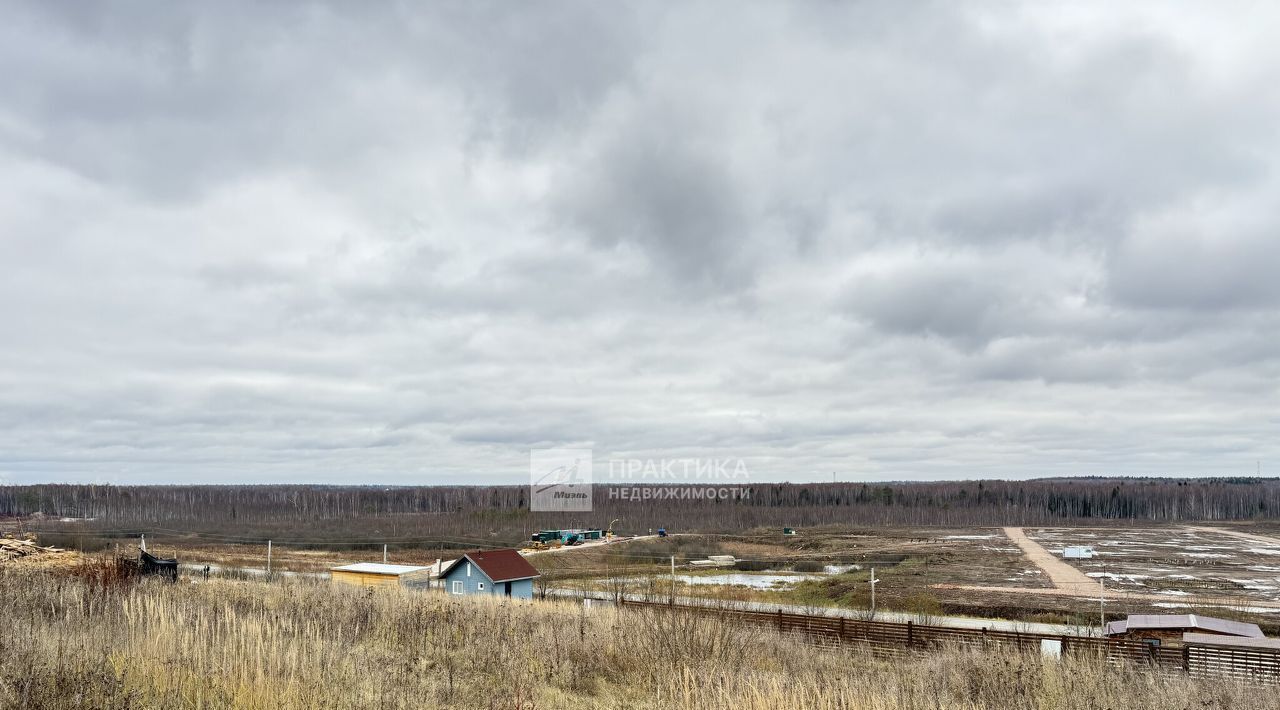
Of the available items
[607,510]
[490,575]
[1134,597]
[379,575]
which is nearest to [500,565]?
[490,575]

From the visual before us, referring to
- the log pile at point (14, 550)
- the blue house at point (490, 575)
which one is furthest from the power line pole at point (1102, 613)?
the log pile at point (14, 550)

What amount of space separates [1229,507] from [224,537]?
173 meters

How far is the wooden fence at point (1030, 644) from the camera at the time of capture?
17.8 metres

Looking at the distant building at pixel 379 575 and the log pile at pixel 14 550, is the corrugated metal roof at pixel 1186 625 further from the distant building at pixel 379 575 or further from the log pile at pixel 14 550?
the log pile at pixel 14 550

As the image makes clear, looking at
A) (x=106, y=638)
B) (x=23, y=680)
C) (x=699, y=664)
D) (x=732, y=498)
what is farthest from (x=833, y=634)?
(x=732, y=498)

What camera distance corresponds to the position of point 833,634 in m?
24.8

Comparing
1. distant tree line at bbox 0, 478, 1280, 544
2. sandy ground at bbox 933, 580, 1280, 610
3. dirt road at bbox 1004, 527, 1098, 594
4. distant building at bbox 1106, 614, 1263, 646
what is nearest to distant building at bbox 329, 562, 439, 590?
distant building at bbox 1106, 614, 1263, 646

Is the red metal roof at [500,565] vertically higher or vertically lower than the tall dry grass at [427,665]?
lower

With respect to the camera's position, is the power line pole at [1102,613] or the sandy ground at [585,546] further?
the sandy ground at [585,546]

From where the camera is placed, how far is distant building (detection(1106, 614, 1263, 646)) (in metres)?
24.0

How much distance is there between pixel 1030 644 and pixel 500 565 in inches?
919

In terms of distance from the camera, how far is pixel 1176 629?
80.3 ft

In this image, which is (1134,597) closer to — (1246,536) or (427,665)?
(427,665)

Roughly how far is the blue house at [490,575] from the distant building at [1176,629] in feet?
74.5
